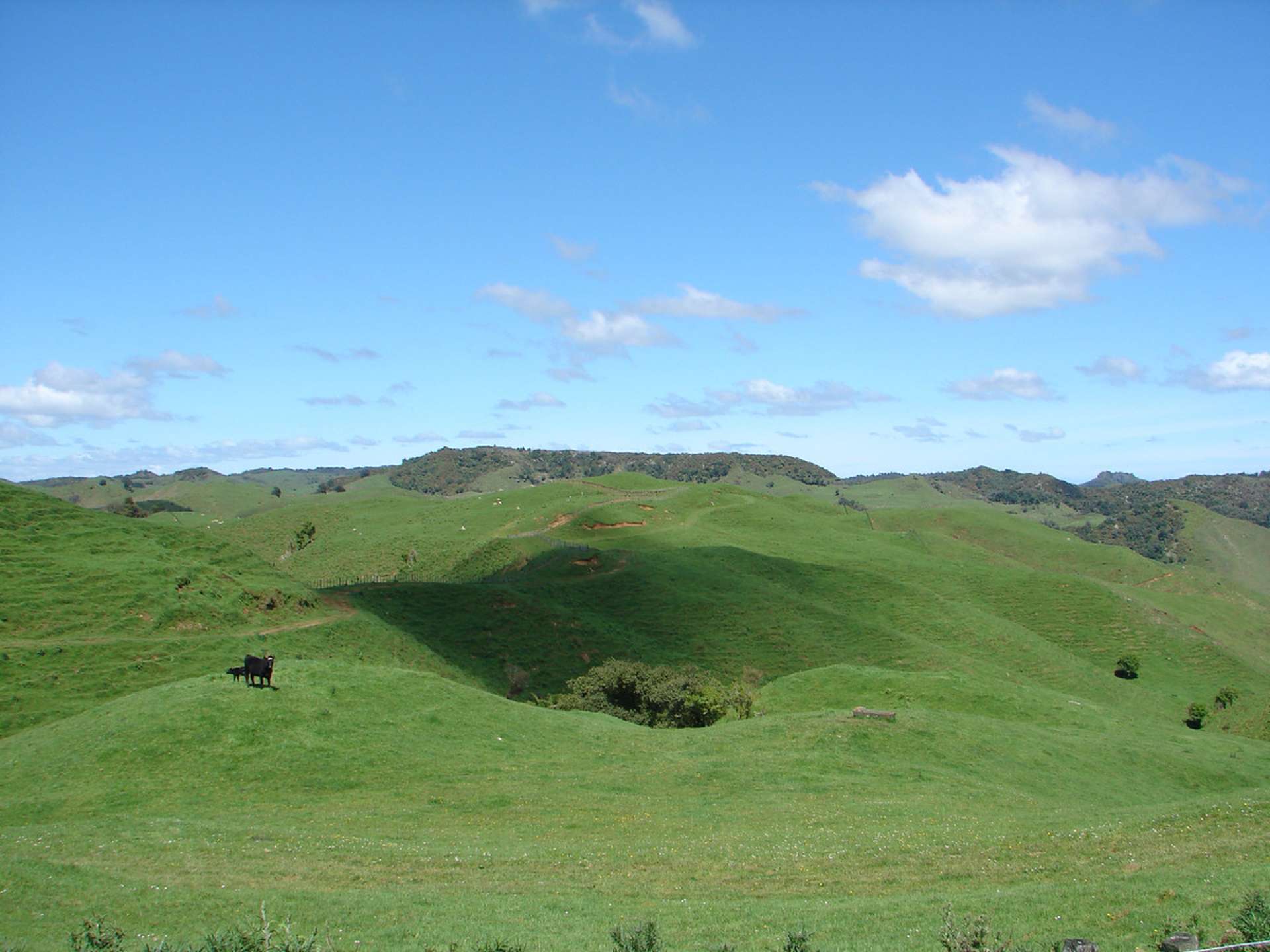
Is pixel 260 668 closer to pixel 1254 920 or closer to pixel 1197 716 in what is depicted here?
pixel 1254 920

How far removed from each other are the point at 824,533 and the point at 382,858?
127 m

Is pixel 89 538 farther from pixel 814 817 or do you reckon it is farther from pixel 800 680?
pixel 814 817

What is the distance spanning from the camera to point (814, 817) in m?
28.0

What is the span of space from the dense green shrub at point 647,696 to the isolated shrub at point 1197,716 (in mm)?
49550

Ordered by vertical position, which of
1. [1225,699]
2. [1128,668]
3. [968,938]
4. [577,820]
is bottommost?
[1225,699]

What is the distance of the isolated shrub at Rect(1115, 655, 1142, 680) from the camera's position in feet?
305

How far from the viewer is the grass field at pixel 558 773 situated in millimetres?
18094

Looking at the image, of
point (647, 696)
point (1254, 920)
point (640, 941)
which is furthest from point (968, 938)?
point (647, 696)

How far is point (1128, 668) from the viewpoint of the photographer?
306 ft

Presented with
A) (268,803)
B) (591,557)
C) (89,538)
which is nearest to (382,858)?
(268,803)

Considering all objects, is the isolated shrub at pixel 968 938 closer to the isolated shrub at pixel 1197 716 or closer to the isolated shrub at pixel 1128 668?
the isolated shrub at pixel 1197 716

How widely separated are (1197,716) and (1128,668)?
1443cm

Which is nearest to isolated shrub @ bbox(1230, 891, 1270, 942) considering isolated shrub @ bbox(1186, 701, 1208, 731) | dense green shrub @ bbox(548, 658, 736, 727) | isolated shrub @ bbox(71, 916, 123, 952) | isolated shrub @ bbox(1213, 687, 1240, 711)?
isolated shrub @ bbox(71, 916, 123, 952)

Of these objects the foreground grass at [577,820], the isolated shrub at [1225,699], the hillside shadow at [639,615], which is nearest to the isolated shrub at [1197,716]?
the isolated shrub at [1225,699]
